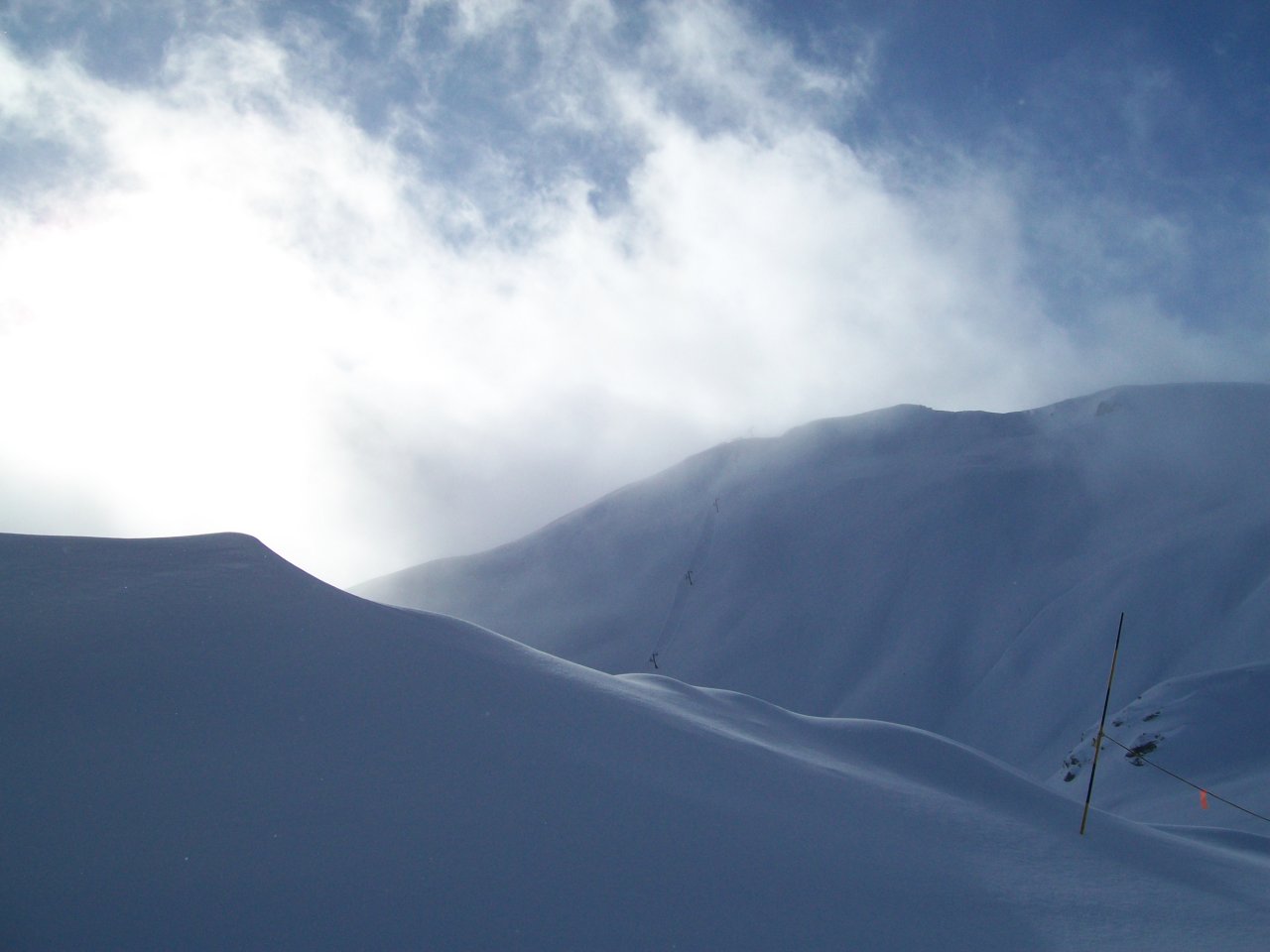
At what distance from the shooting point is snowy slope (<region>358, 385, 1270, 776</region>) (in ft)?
130

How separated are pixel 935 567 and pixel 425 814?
1977 inches

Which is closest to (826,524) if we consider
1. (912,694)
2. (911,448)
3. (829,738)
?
(911,448)

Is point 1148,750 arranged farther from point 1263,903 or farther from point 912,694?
point 912,694

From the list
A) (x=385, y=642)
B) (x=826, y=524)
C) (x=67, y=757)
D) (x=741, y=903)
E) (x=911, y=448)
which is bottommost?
(x=67, y=757)

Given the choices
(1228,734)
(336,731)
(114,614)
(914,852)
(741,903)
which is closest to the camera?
(741,903)

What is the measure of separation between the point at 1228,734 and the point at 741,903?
21.1 metres

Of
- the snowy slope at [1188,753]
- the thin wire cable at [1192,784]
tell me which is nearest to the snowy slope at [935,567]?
the snowy slope at [1188,753]

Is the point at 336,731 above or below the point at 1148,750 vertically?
below

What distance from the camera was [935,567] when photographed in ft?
169

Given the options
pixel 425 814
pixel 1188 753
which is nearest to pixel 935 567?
pixel 1188 753

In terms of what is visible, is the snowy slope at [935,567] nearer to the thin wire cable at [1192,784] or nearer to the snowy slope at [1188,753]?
the snowy slope at [1188,753]

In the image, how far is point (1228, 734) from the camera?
2077 centimetres

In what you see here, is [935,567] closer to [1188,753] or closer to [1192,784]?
[1188,753]

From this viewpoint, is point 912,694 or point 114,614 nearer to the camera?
point 114,614
